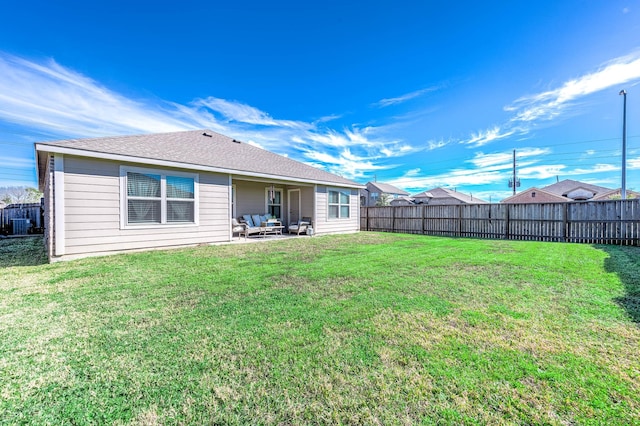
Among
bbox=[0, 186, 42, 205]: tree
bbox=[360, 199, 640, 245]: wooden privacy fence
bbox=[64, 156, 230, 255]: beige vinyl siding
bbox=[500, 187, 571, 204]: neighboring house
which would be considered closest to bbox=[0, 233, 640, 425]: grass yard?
bbox=[64, 156, 230, 255]: beige vinyl siding

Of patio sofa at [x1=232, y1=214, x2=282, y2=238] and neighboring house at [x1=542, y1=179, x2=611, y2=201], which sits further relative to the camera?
neighboring house at [x1=542, y1=179, x2=611, y2=201]

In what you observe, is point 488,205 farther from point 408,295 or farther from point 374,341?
point 374,341

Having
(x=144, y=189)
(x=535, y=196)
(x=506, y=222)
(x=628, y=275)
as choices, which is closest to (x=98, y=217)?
(x=144, y=189)

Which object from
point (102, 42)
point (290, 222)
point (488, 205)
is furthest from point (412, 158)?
point (102, 42)

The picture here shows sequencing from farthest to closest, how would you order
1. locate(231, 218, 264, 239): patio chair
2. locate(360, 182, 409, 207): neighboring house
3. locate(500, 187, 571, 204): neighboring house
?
locate(360, 182, 409, 207): neighboring house, locate(500, 187, 571, 204): neighboring house, locate(231, 218, 264, 239): patio chair

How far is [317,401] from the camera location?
1.63 m

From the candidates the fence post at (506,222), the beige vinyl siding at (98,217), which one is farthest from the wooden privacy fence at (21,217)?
the fence post at (506,222)

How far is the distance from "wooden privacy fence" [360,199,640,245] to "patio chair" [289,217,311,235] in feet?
17.5

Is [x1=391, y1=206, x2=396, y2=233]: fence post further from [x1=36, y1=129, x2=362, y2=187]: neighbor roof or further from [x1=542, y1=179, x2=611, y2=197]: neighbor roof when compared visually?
[x1=542, y1=179, x2=611, y2=197]: neighbor roof

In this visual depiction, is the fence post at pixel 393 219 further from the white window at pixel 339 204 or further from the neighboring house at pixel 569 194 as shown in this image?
the neighboring house at pixel 569 194

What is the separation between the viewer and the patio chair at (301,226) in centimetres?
1145

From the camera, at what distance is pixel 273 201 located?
41.0 ft

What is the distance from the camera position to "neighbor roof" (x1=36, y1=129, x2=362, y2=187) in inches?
252

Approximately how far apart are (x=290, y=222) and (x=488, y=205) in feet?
30.3
